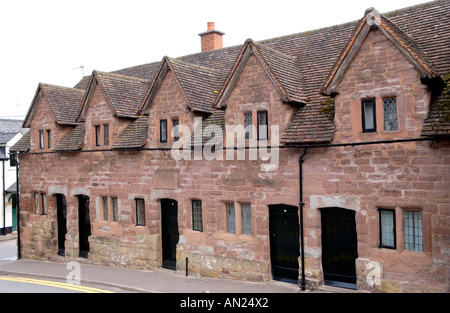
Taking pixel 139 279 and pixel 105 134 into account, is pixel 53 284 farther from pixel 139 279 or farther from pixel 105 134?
pixel 105 134

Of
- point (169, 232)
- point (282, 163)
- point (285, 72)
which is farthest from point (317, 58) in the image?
point (169, 232)

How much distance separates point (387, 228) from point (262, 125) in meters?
4.90

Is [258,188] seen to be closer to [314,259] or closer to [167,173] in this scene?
[314,259]

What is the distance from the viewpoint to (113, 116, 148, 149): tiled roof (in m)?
18.0

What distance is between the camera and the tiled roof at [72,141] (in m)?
20.5

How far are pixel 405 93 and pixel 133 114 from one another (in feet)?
37.1

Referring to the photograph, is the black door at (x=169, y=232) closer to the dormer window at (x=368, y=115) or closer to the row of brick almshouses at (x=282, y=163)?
the row of brick almshouses at (x=282, y=163)

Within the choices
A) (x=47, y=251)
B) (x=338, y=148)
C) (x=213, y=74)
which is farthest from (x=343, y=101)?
(x=47, y=251)

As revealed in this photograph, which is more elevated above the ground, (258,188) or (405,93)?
(405,93)

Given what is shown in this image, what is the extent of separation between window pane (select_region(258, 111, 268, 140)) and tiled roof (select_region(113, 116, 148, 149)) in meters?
5.12

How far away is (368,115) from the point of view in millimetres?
12672

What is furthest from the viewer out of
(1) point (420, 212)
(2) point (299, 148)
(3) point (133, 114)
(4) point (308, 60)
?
(3) point (133, 114)

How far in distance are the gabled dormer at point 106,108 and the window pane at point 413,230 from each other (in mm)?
11777

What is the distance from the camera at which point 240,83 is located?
596 inches
